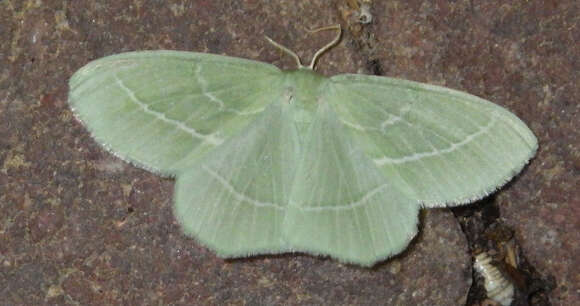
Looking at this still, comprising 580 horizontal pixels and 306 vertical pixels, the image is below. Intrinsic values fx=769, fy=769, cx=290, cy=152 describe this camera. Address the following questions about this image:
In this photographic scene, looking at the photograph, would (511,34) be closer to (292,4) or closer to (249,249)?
(292,4)

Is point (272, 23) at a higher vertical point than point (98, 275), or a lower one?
higher

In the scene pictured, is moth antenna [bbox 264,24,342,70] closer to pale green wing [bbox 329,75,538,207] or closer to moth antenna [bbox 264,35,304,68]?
moth antenna [bbox 264,35,304,68]

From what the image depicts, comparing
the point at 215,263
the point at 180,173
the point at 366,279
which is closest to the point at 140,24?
the point at 180,173

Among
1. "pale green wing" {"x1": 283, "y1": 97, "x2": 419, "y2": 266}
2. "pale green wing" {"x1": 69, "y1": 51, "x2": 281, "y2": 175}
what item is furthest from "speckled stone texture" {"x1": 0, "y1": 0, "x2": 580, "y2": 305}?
"pale green wing" {"x1": 69, "y1": 51, "x2": 281, "y2": 175}

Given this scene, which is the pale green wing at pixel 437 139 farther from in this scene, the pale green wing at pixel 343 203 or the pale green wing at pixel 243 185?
the pale green wing at pixel 243 185

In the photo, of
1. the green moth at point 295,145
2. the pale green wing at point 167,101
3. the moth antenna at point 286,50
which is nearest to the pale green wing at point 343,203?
the green moth at point 295,145
